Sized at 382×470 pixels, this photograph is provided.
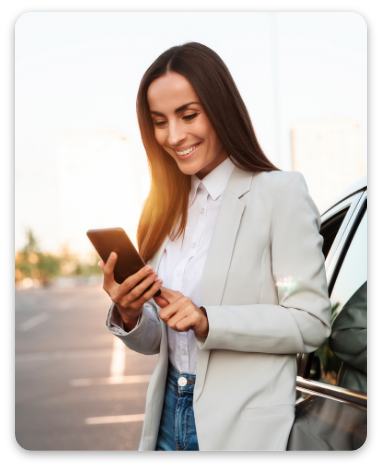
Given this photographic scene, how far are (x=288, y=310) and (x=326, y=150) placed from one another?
1430 centimetres

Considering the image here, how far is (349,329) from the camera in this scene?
1.79 meters

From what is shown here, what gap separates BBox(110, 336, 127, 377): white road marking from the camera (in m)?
9.96

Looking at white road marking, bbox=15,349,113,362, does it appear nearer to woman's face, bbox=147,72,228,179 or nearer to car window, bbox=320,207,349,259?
car window, bbox=320,207,349,259

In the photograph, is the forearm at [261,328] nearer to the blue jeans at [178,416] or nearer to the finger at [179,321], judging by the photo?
the finger at [179,321]

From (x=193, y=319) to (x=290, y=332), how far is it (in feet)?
0.92

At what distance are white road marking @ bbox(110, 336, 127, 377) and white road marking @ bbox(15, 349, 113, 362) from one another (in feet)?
0.75

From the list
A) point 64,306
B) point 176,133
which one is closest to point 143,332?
point 176,133

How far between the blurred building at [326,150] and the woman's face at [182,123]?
8.56 meters

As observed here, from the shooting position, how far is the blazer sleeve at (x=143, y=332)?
5.56 ft

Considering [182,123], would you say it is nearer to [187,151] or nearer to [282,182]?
[187,151]

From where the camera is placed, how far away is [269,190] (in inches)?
60.4

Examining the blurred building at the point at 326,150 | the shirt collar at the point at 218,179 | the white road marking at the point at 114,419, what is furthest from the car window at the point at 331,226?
the blurred building at the point at 326,150

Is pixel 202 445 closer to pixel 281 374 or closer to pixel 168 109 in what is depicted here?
pixel 281 374
